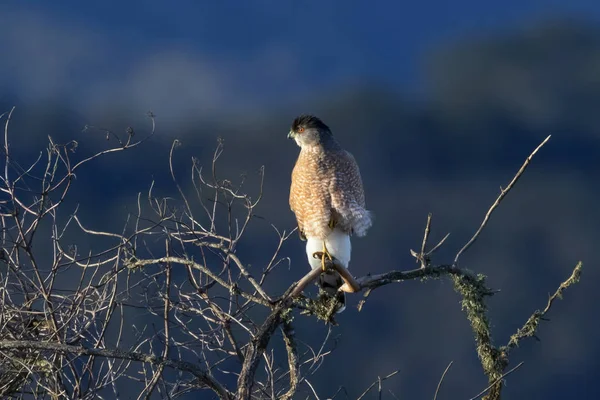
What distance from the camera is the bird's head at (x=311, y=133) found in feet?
16.5

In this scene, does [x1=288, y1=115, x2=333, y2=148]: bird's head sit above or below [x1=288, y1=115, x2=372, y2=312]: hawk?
above

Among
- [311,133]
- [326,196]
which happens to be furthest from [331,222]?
[311,133]

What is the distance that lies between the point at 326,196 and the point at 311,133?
0.36 meters

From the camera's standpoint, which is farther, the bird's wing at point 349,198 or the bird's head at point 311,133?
the bird's head at point 311,133

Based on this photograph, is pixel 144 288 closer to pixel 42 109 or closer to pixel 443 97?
pixel 42 109

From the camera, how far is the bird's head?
5031mm

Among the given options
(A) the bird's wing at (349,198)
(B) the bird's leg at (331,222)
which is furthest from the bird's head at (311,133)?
(B) the bird's leg at (331,222)

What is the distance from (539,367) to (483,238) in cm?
394

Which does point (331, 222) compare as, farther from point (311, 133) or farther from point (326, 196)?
point (311, 133)

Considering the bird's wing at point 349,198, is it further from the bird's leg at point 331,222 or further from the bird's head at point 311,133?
the bird's head at point 311,133

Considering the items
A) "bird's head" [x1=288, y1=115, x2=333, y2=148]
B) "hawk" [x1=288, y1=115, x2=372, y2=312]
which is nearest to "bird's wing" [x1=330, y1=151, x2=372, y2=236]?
"hawk" [x1=288, y1=115, x2=372, y2=312]

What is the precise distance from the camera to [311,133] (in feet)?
16.5

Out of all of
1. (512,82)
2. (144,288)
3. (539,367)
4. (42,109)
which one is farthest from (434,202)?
(144,288)

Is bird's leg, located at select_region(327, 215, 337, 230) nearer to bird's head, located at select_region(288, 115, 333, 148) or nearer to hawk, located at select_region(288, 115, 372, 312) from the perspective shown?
hawk, located at select_region(288, 115, 372, 312)
